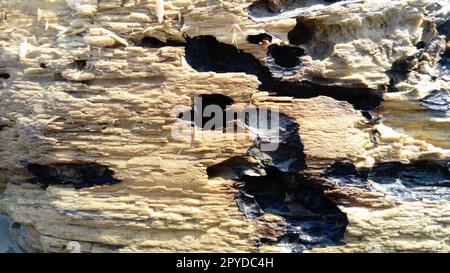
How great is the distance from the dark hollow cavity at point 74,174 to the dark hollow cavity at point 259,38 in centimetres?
214

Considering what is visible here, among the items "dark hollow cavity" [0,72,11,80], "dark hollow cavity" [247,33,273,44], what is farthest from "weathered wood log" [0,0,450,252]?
"dark hollow cavity" [0,72,11,80]

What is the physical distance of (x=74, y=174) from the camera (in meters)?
5.47

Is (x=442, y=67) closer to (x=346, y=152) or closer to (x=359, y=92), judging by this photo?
(x=359, y=92)

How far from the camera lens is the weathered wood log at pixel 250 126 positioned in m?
5.02

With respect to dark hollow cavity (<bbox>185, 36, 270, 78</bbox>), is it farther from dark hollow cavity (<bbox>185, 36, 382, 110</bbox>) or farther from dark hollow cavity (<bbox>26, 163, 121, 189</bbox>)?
dark hollow cavity (<bbox>26, 163, 121, 189</bbox>)

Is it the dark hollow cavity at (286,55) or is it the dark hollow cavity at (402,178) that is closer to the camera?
the dark hollow cavity at (402,178)

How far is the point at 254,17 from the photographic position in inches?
203

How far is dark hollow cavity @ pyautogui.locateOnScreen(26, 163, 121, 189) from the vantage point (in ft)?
17.5

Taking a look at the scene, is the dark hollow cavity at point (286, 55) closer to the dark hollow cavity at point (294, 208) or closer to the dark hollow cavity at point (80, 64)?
the dark hollow cavity at point (294, 208)

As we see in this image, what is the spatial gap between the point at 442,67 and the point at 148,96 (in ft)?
11.0

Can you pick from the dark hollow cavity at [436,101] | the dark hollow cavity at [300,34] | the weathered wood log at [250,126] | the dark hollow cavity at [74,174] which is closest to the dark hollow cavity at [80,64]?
the weathered wood log at [250,126]

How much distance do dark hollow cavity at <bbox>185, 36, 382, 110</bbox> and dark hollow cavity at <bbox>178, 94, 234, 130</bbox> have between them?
0.32 metres

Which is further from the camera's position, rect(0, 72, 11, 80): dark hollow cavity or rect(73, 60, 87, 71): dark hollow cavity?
rect(0, 72, 11, 80): dark hollow cavity

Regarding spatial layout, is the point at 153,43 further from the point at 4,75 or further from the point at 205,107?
the point at 4,75
